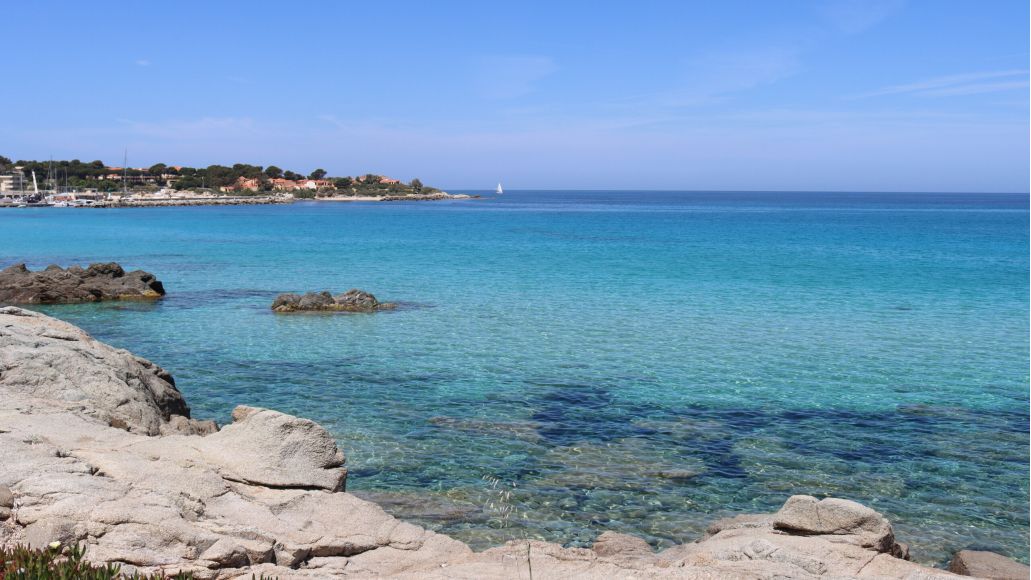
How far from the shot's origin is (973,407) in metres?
19.8

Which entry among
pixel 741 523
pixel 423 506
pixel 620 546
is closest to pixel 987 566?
pixel 741 523

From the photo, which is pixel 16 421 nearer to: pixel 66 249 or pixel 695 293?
pixel 695 293

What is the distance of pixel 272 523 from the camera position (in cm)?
A: 1046

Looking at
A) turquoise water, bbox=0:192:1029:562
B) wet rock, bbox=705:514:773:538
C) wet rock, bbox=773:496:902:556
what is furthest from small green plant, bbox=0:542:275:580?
wet rock, bbox=773:496:902:556

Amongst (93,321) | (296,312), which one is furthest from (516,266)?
(93,321)

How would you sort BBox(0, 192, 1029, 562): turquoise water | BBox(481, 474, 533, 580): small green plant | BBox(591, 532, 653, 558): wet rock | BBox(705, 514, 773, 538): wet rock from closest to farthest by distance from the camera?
BBox(591, 532, 653, 558): wet rock
BBox(705, 514, 773, 538): wet rock
BBox(481, 474, 533, 580): small green plant
BBox(0, 192, 1029, 562): turquoise water

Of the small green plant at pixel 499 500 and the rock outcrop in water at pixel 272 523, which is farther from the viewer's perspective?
the small green plant at pixel 499 500

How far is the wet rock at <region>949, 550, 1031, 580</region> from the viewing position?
10.9m

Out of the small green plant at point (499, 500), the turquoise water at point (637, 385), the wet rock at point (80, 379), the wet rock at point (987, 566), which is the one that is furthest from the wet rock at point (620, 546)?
the wet rock at point (80, 379)

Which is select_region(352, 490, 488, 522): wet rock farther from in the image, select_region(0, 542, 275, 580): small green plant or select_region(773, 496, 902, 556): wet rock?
select_region(0, 542, 275, 580): small green plant

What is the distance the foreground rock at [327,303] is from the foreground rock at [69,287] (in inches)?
316

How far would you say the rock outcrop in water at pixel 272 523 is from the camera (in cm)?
→ 935

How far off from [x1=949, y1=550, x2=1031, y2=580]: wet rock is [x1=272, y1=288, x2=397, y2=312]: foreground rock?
26457 millimetres

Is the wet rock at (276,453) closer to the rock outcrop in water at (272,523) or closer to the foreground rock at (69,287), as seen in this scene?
the rock outcrop in water at (272,523)
